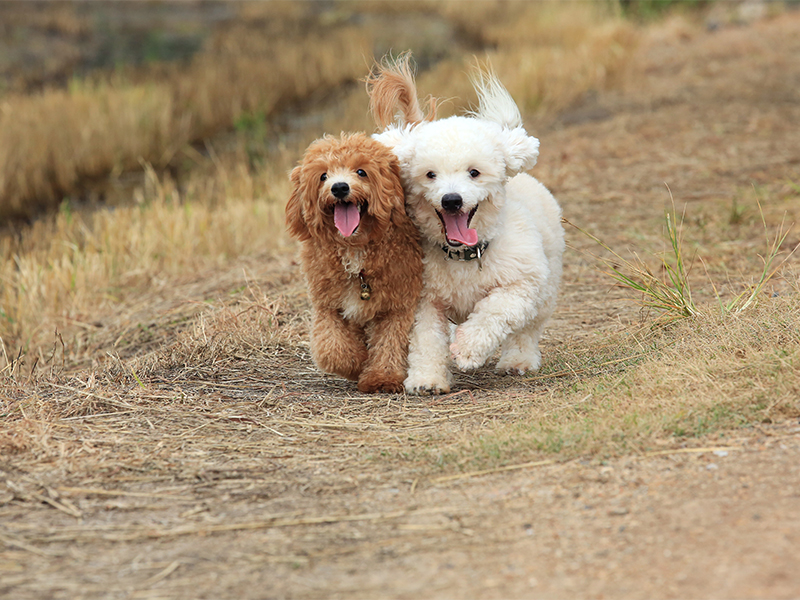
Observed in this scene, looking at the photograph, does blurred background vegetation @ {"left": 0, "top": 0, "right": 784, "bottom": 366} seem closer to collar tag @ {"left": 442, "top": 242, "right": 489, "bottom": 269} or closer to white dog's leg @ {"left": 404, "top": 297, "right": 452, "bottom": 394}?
collar tag @ {"left": 442, "top": 242, "right": 489, "bottom": 269}

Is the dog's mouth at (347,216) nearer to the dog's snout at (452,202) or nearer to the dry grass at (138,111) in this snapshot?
the dog's snout at (452,202)

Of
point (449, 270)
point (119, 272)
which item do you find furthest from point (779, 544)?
point (119, 272)

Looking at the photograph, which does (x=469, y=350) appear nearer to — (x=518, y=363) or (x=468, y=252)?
(x=468, y=252)

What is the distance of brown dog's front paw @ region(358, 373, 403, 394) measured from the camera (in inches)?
179

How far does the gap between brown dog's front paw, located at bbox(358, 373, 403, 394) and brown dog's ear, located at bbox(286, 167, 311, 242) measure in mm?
774

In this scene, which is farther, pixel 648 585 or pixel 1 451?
pixel 1 451

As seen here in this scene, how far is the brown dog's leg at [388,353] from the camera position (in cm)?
451

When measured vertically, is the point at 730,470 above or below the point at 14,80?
below

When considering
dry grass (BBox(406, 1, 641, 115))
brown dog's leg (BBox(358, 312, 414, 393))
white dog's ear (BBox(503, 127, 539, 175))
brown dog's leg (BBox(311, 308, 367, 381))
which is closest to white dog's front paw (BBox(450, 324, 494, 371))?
brown dog's leg (BBox(358, 312, 414, 393))

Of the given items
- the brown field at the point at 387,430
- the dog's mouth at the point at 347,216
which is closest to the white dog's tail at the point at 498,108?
the dog's mouth at the point at 347,216

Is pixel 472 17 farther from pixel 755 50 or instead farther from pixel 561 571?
pixel 561 571

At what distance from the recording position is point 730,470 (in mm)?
3154

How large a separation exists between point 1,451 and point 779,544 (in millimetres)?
2871

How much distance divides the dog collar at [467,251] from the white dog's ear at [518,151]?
0.41 meters
